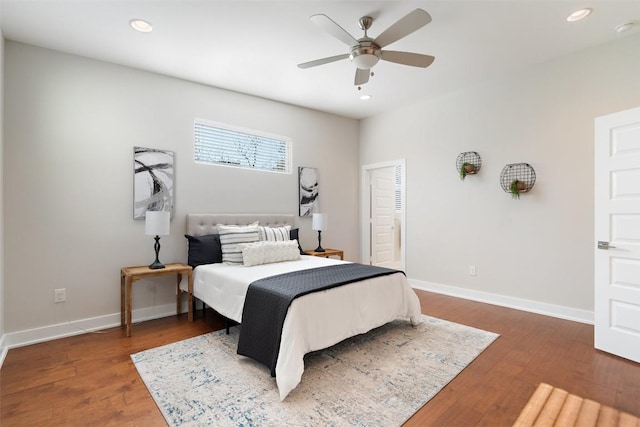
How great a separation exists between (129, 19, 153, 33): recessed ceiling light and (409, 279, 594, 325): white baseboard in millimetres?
4627

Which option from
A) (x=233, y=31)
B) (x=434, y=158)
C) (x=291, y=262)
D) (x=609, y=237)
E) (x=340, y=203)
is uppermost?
(x=233, y=31)

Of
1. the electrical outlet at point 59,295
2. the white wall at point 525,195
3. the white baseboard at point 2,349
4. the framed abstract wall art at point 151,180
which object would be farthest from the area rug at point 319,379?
the framed abstract wall art at point 151,180

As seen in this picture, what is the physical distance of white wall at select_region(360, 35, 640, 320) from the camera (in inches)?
130

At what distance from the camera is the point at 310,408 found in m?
1.91

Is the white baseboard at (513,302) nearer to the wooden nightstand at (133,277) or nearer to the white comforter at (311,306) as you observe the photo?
the white comforter at (311,306)

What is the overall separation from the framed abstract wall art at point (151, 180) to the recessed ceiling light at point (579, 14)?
4207mm

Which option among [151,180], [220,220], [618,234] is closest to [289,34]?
[151,180]

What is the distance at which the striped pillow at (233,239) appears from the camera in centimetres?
354

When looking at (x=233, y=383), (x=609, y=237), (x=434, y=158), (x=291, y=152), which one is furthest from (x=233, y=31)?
(x=609, y=237)

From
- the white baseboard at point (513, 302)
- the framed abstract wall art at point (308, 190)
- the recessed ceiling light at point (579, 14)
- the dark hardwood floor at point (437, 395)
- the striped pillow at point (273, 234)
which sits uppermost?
the recessed ceiling light at point (579, 14)

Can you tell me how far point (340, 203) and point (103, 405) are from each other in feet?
13.9

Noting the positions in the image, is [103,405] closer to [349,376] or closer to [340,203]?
[349,376]

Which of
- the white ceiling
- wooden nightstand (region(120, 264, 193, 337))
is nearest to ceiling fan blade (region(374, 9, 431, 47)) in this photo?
the white ceiling

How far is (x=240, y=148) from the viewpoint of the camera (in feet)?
14.4
